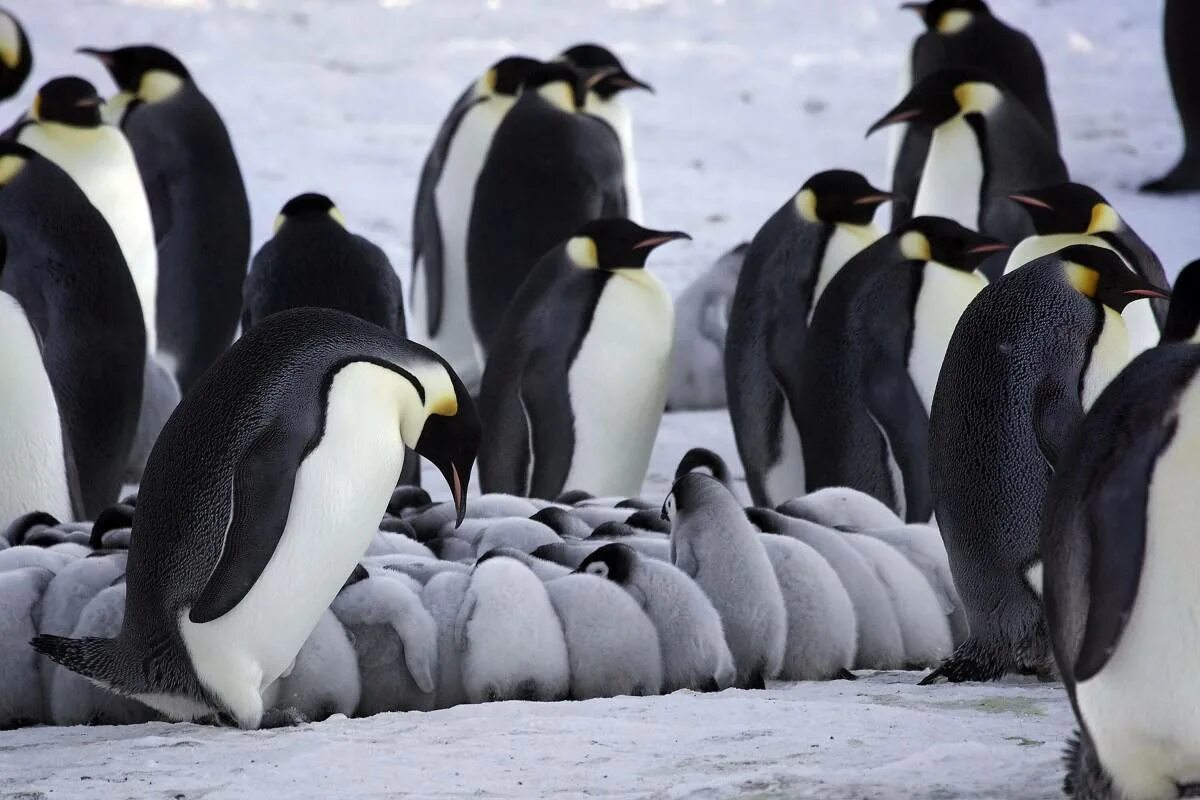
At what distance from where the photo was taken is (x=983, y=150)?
18.8 feet

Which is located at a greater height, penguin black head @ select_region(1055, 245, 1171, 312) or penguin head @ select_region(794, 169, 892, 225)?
penguin head @ select_region(794, 169, 892, 225)

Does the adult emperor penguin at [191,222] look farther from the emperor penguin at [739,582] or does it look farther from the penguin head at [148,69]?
the emperor penguin at [739,582]

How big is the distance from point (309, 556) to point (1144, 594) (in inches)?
50.9

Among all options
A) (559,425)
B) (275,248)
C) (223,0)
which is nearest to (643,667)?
(559,425)

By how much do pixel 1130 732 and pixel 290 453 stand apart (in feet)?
4.37

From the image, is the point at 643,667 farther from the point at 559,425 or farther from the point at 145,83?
the point at 145,83

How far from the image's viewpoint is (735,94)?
1189 centimetres

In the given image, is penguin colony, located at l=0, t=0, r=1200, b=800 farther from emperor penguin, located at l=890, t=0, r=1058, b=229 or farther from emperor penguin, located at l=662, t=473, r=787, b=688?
emperor penguin, located at l=890, t=0, r=1058, b=229

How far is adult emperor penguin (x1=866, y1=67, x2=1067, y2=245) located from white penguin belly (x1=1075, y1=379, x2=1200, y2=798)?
3.66m

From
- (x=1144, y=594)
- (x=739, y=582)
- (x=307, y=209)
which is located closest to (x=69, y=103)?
(x=307, y=209)

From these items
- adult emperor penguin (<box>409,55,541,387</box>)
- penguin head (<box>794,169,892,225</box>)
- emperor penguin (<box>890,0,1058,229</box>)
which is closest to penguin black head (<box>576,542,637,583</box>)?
penguin head (<box>794,169,892,225</box>)

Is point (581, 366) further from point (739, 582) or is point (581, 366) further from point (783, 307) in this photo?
point (739, 582)

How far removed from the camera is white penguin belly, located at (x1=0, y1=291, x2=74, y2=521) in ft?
12.9

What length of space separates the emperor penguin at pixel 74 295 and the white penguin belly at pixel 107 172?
1085mm
